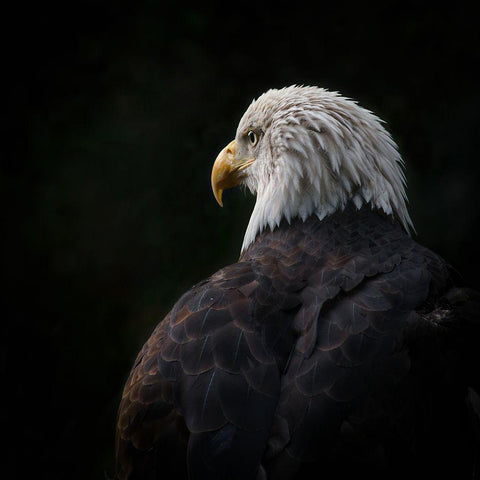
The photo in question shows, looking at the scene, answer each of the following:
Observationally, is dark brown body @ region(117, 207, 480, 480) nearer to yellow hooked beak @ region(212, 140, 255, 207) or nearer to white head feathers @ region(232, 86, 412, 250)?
white head feathers @ region(232, 86, 412, 250)

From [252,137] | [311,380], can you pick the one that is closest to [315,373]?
[311,380]

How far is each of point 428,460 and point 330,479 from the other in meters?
0.24

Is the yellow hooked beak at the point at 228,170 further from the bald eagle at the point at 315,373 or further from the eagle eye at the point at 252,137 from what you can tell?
the bald eagle at the point at 315,373

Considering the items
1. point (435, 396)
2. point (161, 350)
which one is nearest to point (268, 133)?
point (161, 350)

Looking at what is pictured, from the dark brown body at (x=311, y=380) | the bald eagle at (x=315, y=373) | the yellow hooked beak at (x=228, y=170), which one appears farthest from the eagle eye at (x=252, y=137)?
the dark brown body at (x=311, y=380)

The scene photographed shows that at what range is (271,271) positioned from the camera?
5.28ft

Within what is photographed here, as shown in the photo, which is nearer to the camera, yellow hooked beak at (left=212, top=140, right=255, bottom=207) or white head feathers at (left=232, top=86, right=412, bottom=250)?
white head feathers at (left=232, top=86, right=412, bottom=250)

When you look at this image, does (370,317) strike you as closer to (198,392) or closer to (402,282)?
(402,282)

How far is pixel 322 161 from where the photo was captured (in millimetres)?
1889

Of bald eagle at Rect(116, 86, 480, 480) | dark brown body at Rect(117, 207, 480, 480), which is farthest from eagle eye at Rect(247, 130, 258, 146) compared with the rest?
dark brown body at Rect(117, 207, 480, 480)

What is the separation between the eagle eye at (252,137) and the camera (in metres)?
2.11

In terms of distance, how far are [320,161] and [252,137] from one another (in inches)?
13.9

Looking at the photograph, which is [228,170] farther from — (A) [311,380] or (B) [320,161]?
(A) [311,380]

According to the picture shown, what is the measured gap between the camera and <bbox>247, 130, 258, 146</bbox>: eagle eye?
211 cm
